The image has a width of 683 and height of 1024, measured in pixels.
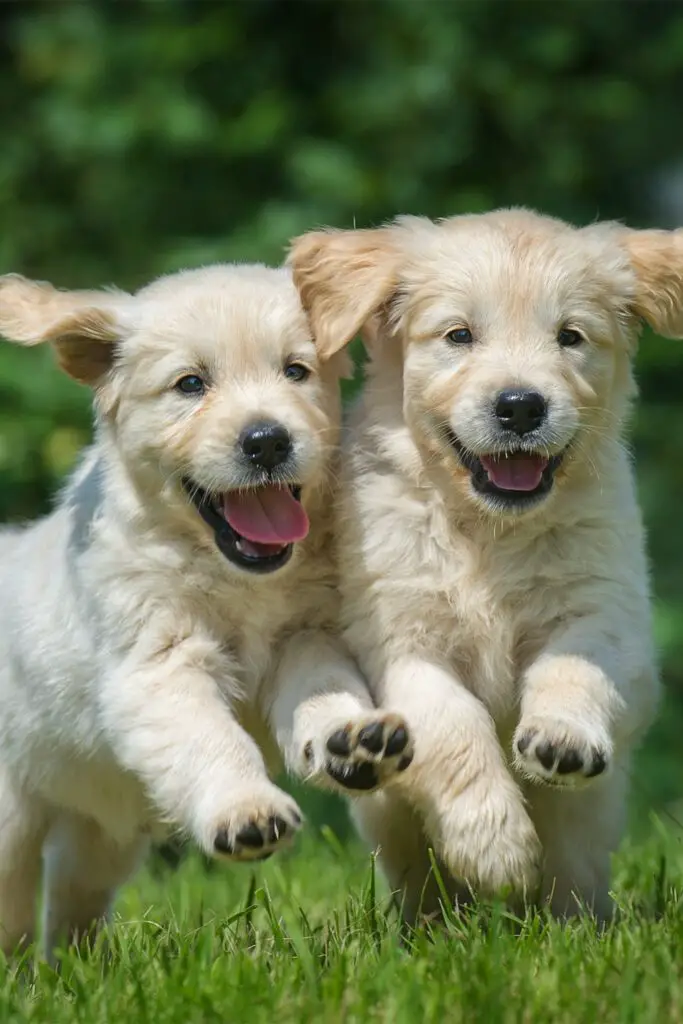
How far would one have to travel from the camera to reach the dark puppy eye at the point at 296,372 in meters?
4.71

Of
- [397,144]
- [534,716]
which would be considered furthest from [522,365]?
[397,144]

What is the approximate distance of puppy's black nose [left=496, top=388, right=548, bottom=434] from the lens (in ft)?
14.4

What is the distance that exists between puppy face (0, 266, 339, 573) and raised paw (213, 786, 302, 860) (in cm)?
74

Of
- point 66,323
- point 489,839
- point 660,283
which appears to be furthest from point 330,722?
point 660,283

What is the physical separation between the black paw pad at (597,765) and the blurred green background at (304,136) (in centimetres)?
492

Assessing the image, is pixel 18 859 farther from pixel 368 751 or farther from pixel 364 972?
pixel 364 972

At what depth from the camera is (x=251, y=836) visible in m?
3.95

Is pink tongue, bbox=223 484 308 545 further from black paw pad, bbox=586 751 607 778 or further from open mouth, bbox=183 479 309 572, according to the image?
black paw pad, bbox=586 751 607 778

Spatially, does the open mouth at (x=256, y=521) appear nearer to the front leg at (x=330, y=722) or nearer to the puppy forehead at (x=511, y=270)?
the front leg at (x=330, y=722)

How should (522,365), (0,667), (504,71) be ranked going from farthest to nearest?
(504,71), (0,667), (522,365)

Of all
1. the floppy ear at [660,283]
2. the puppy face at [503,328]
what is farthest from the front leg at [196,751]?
the floppy ear at [660,283]

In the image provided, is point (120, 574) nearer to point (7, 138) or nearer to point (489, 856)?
point (489, 856)

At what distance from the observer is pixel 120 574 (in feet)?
15.6

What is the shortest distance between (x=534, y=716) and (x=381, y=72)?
6210mm
